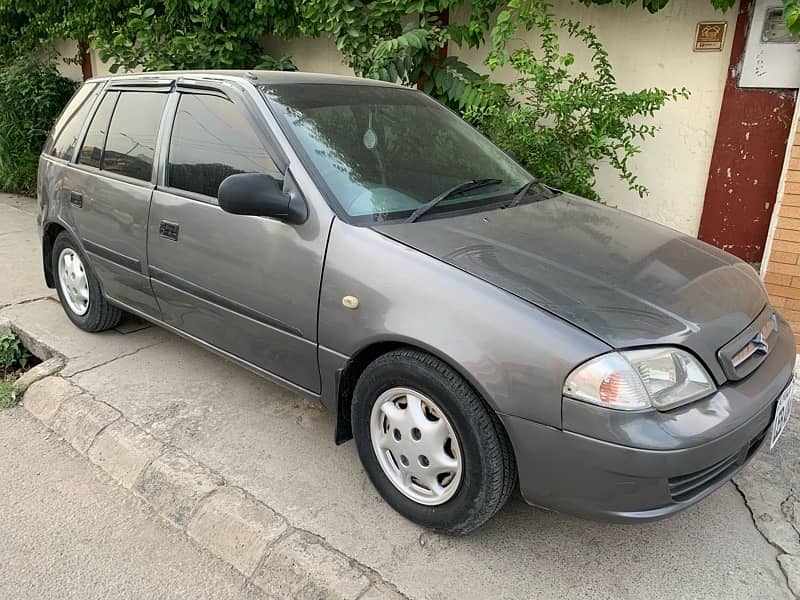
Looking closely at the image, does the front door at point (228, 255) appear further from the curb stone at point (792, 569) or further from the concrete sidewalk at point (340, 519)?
the curb stone at point (792, 569)

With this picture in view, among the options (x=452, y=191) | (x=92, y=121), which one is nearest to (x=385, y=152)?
(x=452, y=191)

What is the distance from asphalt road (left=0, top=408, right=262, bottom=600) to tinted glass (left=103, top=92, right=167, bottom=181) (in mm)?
1570

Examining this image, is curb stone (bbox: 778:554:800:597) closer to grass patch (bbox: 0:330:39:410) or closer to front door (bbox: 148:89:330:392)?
front door (bbox: 148:89:330:392)

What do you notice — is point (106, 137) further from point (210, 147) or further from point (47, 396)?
point (47, 396)

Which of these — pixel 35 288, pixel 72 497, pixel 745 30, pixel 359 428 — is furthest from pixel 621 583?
pixel 35 288

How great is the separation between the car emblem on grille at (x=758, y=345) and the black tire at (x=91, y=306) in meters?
3.50

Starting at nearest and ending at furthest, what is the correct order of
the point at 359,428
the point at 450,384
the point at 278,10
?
the point at 450,384, the point at 359,428, the point at 278,10

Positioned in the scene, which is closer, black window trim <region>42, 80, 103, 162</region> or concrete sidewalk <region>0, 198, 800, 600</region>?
concrete sidewalk <region>0, 198, 800, 600</region>

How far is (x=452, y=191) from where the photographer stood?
290cm

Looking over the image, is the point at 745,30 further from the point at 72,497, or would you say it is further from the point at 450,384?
the point at 72,497

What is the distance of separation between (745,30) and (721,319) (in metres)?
2.94

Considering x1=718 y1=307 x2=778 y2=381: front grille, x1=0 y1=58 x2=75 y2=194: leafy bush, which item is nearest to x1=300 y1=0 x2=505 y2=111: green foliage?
x1=718 y1=307 x2=778 y2=381: front grille

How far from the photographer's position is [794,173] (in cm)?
388

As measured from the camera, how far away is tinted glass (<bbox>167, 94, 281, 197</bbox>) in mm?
2941
